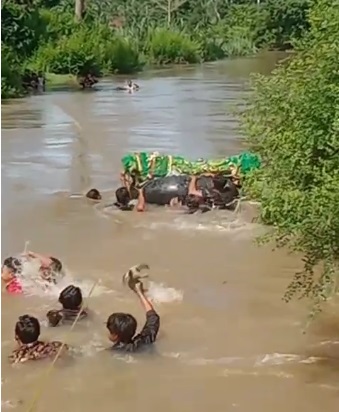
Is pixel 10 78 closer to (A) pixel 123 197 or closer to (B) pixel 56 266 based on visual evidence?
(A) pixel 123 197

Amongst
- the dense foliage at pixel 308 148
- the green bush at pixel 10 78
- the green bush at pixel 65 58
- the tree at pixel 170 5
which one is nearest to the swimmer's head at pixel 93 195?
the dense foliage at pixel 308 148

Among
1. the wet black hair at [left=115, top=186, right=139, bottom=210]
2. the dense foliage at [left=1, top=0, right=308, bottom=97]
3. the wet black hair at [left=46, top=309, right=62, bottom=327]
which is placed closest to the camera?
the wet black hair at [left=46, top=309, right=62, bottom=327]

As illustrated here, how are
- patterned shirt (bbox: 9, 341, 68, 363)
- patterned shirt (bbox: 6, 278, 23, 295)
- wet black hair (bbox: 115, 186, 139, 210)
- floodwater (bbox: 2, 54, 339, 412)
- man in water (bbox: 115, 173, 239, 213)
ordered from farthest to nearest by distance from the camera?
1. wet black hair (bbox: 115, 186, 139, 210)
2. man in water (bbox: 115, 173, 239, 213)
3. patterned shirt (bbox: 6, 278, 23, 295)
4. patterned shirt (bbox: 9, 341, 68, 363)
5. floodwater (bbox: 2, 54, 339, 412)

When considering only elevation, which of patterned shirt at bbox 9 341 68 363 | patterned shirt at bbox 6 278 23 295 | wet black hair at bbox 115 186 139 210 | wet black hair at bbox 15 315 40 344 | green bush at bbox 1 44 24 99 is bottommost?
green bush at bbox 1 44 24 99

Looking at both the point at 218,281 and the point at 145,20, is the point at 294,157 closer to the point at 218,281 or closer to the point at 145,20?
the point at 218,281

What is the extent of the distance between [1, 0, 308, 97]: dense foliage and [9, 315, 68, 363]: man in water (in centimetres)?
911

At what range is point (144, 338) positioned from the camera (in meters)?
6.06

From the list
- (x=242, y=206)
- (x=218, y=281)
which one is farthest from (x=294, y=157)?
(x=242, y=206)

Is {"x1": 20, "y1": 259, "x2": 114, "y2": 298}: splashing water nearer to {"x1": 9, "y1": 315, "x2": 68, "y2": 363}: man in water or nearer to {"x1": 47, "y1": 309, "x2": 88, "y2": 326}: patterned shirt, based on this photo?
{"x1": 47, "y1": 309, "x2": 88, "y2": 326}: patterned shirt

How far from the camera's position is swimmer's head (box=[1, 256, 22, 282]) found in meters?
7.25

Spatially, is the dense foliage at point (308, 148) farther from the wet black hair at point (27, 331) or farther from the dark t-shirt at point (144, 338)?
the wet black hair at point (27, 331)

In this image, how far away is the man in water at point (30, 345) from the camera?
5.88m

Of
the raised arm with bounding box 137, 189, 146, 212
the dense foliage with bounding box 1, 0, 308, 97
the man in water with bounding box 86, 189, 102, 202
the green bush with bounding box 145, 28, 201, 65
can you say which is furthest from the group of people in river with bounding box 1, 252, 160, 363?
the green bush with bounding box 145, 28, 201, 65

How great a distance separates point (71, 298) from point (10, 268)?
921mm
